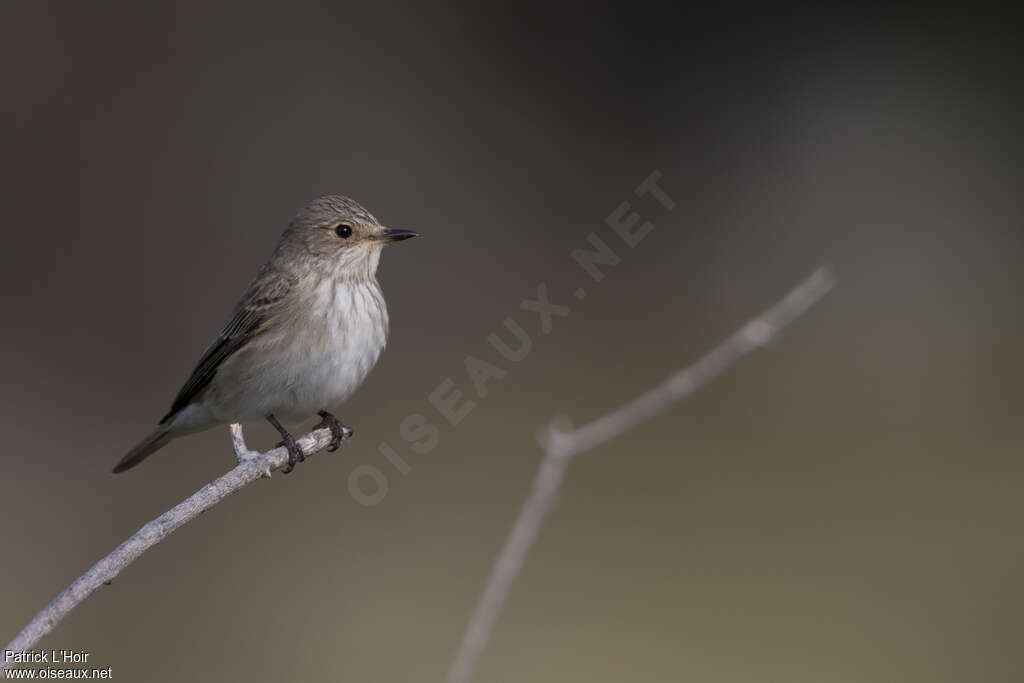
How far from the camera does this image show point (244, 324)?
4.17 m

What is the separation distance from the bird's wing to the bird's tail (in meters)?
0.06

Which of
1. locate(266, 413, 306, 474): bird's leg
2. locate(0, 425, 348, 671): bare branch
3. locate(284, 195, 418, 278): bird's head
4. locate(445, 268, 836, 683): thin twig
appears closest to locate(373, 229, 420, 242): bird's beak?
locate(284, 195, 418, 278): bird's head

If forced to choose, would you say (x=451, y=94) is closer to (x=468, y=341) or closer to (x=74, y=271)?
(x=468, y=341)

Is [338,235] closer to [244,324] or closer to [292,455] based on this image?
[244,324]

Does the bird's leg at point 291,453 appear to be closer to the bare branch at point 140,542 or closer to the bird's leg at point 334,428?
the bird's leg at point 334,428

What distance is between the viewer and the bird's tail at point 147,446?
4.16 m

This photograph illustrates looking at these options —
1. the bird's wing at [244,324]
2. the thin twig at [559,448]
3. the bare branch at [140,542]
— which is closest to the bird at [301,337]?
the bird's wing at [244,324]

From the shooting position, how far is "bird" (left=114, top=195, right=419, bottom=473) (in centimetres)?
392

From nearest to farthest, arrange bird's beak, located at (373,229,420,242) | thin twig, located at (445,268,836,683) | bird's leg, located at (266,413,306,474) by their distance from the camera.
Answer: thin twig, located at (445,268,836,683)
bird's leg, located at (266,413,306,474)
bird's beak, located at (373,229,420,242)

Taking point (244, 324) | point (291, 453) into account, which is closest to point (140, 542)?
point (291, 453)

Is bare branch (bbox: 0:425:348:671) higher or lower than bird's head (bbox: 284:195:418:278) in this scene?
lower

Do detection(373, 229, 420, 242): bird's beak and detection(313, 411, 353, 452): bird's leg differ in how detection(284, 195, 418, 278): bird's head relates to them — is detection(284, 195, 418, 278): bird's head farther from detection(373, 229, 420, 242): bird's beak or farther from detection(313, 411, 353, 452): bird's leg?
detection(313, 411, 353, 452): bird's leg

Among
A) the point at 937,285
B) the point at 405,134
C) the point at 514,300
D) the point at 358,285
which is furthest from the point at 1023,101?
the point at 358,285

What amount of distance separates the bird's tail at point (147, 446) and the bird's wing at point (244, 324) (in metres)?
0.06
